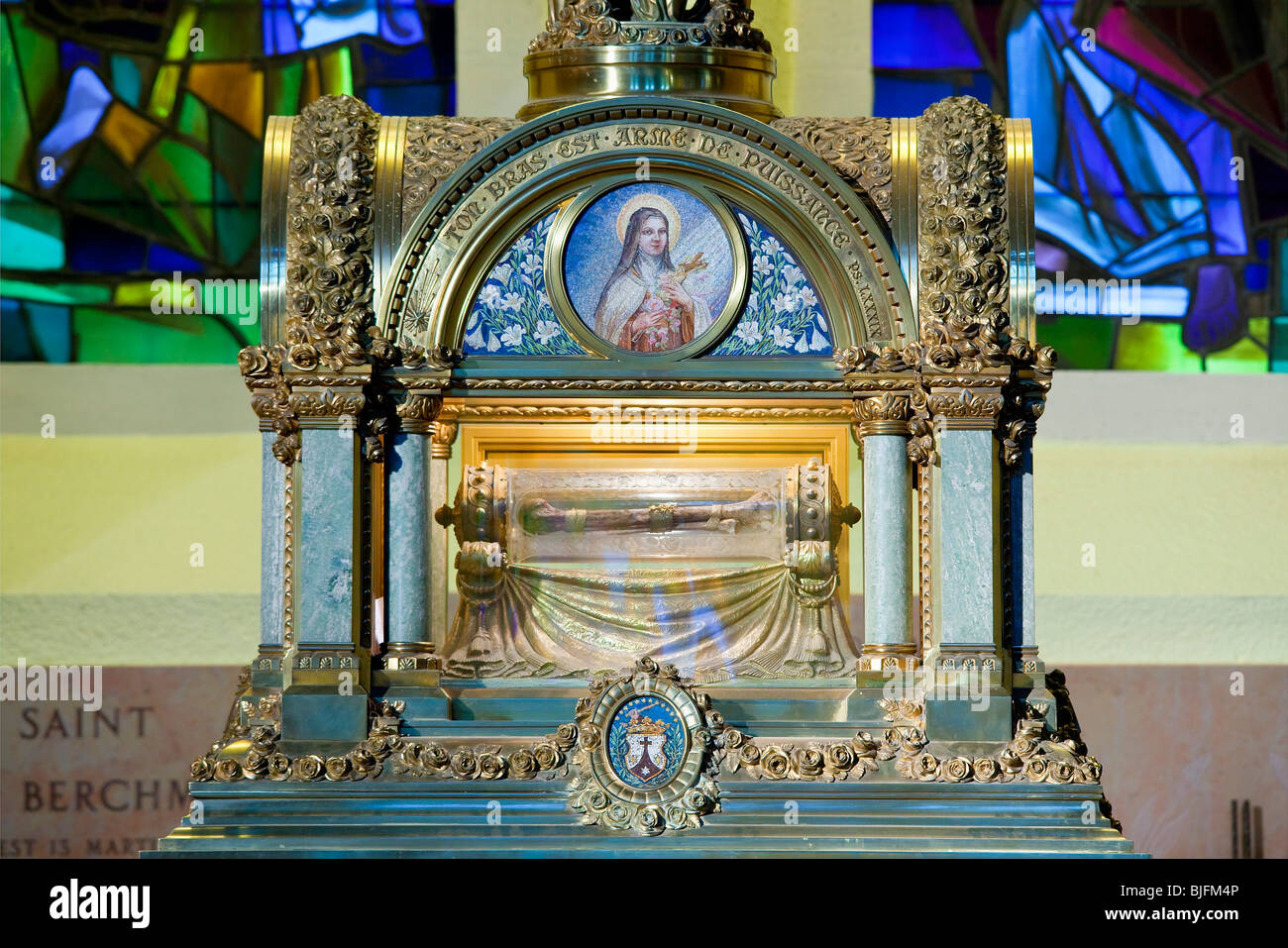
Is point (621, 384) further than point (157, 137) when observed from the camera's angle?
No

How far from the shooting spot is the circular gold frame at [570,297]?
12.8 m

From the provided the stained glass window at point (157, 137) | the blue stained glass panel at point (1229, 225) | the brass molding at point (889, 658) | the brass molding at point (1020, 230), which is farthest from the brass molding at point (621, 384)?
the blue stained glass panel at point (1229, 225)

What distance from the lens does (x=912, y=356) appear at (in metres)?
12.6

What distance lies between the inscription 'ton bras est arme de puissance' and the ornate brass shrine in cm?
1

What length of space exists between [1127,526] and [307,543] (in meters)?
5.81

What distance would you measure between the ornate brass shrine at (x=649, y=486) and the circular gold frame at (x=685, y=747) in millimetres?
14

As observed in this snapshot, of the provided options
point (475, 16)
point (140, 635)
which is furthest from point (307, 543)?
point (475, 16)

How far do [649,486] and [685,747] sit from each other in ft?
4.89

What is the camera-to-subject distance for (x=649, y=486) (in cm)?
1327

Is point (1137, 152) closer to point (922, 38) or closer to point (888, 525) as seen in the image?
point (922, 38)

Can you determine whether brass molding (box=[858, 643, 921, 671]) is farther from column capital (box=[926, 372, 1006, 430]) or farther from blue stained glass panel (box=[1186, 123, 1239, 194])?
blue stained glass panel (box=[1186, 123, 1239, 194])

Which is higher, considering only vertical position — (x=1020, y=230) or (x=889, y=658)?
(x=1020, y=230)

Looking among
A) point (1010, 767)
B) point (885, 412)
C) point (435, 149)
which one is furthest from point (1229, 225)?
point (435, 149)

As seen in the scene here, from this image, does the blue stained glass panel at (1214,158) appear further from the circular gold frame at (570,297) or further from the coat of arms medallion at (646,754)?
the coat of arms medallion at (646,754)
